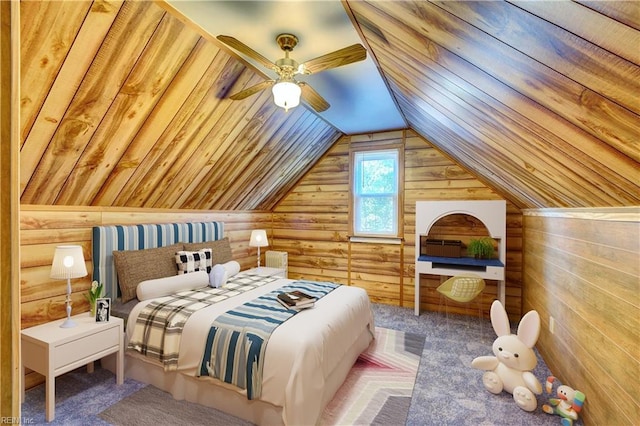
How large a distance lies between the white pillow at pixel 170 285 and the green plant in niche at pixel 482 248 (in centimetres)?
335

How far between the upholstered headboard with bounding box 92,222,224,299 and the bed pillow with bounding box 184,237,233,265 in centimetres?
18

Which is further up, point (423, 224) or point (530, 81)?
point (530, 81)

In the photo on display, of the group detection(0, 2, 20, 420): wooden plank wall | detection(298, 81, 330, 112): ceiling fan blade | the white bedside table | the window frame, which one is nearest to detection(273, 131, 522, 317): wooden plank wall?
the window frame

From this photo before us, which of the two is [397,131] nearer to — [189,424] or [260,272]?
[260,272]

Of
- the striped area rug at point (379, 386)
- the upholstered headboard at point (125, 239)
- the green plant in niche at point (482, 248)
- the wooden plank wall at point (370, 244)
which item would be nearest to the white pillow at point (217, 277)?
the upholstered headboard at point (125, 239)

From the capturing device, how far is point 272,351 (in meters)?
1.92

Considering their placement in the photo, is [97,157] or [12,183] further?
[97,157]

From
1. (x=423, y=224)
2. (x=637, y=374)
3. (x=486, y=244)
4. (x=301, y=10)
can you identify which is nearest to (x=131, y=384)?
(x=301, y=10)

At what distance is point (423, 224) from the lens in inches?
160

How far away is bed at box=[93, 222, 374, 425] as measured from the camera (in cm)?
187

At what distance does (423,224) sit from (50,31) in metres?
3.94

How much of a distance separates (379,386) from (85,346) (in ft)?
7.45

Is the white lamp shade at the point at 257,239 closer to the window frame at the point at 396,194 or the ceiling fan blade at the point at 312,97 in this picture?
the window frame at the point at 396,194

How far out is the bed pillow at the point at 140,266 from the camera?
2.77m
